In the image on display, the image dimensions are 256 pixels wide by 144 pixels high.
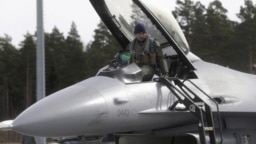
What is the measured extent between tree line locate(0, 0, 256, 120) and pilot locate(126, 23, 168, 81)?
30.6m

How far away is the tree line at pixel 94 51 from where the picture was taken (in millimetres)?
42719

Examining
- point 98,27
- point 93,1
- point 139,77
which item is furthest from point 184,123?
point 98,27

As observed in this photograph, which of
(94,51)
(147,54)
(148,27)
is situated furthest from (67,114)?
(94,51)

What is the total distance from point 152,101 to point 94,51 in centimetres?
4430

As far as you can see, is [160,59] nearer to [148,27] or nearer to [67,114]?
[148,27]

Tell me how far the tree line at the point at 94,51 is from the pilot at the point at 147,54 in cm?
3061

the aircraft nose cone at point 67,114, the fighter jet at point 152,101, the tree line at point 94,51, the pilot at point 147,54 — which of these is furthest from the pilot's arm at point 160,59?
the tree line at point 94,51

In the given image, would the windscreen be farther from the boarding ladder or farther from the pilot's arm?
the boarding ladder

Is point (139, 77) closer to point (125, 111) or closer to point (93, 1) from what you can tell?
point (125, 111)

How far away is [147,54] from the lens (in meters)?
7.18

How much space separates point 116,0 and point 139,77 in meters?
1.66

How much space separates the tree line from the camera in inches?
1682

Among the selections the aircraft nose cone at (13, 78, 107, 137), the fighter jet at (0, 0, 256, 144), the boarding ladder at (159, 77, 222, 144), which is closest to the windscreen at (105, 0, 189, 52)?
the fighter jet at (0, 0, 256, 144)

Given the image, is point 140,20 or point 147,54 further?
point 140,20
